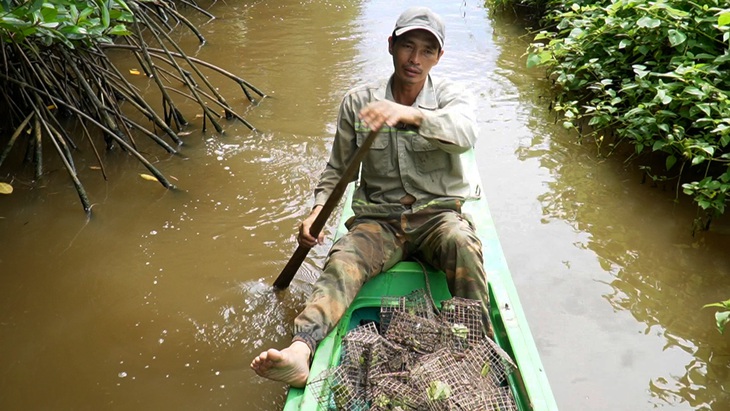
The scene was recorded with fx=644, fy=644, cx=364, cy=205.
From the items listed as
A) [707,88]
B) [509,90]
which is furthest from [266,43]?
[707,88]

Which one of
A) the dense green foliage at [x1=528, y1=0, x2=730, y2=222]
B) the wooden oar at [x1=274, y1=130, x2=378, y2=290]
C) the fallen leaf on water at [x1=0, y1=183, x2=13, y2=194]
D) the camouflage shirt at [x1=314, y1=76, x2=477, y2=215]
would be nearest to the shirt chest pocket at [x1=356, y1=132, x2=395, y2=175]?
the camouflage shirt at [x1=314, y1=76, x2=477, y2=215]

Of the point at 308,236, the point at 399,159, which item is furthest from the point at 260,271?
the point at 399,159

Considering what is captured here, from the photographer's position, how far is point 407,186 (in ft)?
8.61

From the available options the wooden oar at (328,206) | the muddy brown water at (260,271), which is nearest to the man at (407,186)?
the wooden oar at (328,206)

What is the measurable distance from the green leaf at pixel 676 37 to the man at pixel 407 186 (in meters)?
1.82

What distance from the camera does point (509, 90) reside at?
5805 millimetres

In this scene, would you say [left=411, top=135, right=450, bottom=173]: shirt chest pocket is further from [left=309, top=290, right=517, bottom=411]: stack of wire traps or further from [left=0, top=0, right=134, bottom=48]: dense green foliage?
[left=0, top=0, right=134, bottom=48]: dense green foliage

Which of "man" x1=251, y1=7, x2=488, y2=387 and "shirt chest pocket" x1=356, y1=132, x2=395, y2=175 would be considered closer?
"man" x1=251, y1=7, x2=488, y2=387

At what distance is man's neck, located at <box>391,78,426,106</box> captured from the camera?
2572 mm

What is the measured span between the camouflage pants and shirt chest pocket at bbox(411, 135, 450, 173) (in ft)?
0.56

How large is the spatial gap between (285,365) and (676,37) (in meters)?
3.04

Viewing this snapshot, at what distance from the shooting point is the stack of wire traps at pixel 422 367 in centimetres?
191

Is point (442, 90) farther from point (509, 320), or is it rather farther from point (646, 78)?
point (646, 78)

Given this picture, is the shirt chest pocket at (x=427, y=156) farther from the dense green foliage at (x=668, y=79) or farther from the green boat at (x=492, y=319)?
the dense green foliage at (x=668, y=79)
